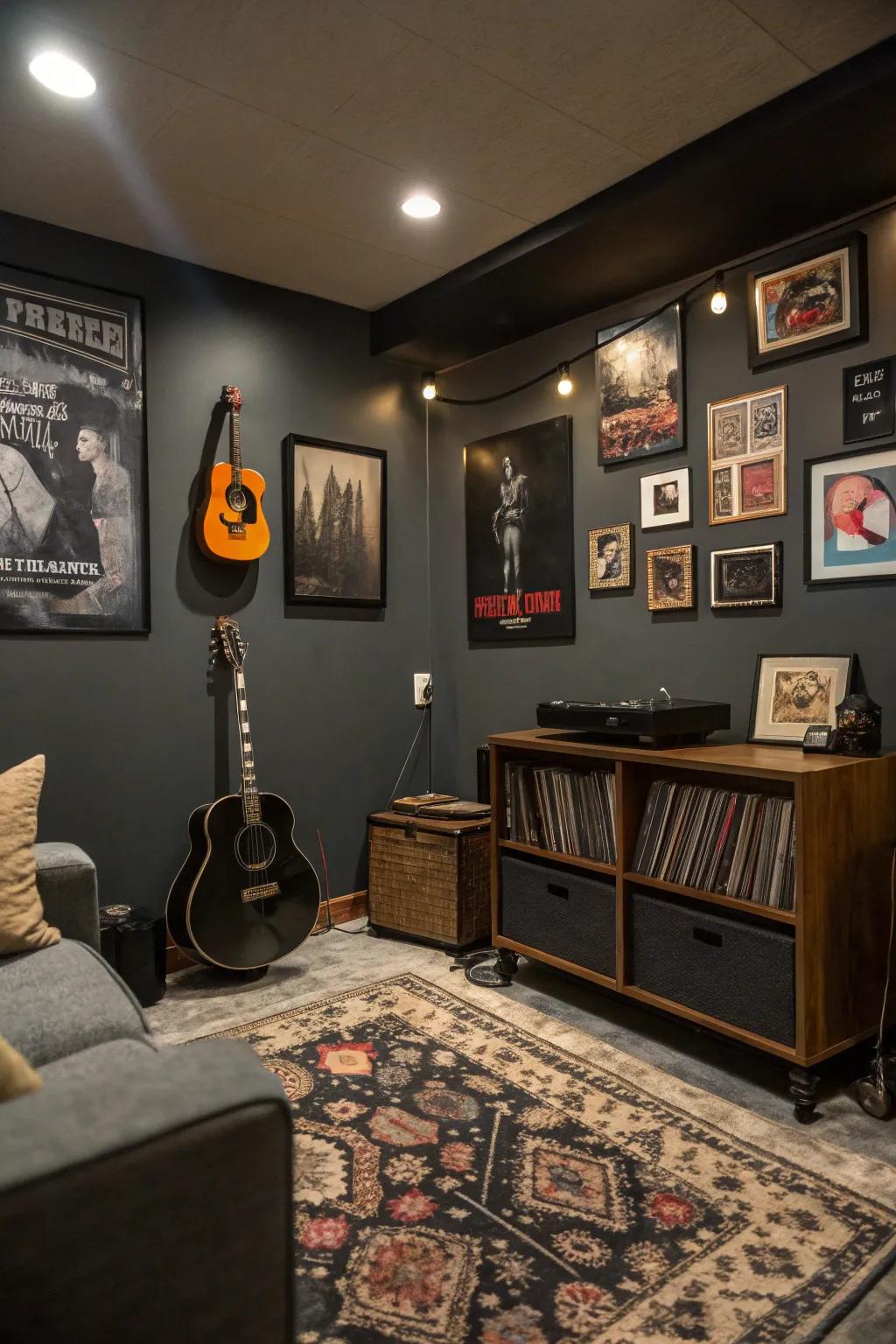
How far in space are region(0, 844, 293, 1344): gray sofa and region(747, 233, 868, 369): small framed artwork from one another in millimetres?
2421

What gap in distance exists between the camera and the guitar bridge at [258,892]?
284 cm

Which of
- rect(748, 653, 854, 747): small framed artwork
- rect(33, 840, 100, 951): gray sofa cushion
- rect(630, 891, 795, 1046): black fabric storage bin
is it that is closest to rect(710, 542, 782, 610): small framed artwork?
rect(748, 653, 854, 747): small framed artwork

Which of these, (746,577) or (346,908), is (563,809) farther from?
(346,908)

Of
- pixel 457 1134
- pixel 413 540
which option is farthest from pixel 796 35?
pixel 457 1134

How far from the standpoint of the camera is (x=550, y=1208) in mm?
1651

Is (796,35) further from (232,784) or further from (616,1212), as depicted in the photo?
(232,784)


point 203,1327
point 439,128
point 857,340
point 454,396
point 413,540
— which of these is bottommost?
point 203,1327

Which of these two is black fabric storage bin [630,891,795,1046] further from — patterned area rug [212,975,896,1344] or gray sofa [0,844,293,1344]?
gray sofa [0,844,293,1344]

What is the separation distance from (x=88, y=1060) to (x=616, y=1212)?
1.04 m

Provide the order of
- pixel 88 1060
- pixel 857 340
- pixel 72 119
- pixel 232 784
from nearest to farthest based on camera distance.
A: pixel 88 1060, pixel 72 119, pixel 857 340, pixel 232 784

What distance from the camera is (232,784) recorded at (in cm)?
321

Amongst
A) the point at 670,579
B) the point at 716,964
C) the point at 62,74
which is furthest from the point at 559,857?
the point at 62,74

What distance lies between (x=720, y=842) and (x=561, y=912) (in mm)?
625

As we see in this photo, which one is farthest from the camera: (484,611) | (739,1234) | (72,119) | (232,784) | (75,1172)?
(484,611)
